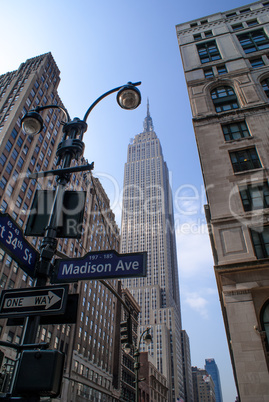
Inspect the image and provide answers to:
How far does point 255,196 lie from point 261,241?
3.35 meters

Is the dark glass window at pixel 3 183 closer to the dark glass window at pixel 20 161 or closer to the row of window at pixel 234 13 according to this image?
the dark glass window at pixel 20 161

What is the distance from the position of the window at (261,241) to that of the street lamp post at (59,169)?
12.6m

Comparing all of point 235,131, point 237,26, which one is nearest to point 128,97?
point 235,131

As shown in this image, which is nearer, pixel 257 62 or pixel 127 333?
pixel 127 333

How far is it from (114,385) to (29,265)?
79.4 m

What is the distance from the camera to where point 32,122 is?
7.45 m

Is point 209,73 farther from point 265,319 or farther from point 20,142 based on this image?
point 20,142

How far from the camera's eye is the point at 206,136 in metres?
23.0

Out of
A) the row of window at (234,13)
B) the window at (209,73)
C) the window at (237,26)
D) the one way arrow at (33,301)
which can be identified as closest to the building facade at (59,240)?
the row of window at (234,13)

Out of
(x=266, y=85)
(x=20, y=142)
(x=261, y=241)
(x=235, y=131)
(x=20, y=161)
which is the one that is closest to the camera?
(x=261, y=241)

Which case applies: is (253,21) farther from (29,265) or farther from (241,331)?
(29,265)

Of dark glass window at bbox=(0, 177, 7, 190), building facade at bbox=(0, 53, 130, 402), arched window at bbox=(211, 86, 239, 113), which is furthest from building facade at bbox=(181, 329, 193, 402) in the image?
arched window at bbox=(211, 86, 239, 113)

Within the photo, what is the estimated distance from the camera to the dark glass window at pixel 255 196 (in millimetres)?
18562

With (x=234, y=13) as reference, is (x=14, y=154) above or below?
below
